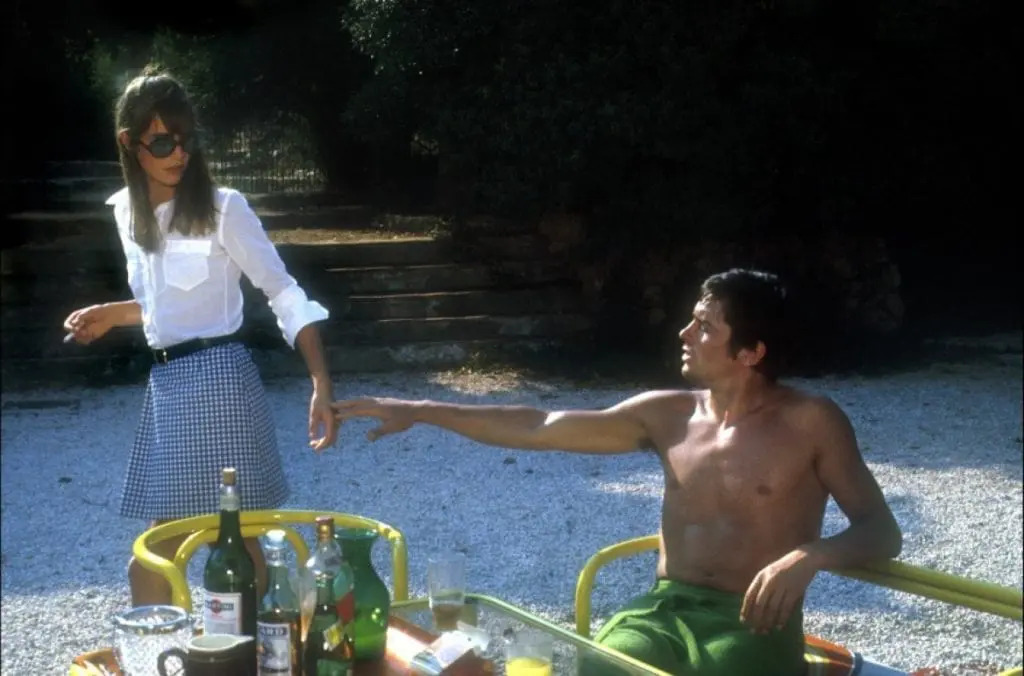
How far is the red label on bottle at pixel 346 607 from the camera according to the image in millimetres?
2480

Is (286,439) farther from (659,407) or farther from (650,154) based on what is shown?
(659,407)

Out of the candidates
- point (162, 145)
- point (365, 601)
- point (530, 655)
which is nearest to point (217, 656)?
point (365, 601)

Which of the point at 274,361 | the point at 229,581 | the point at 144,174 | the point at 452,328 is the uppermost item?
the point at 144,174

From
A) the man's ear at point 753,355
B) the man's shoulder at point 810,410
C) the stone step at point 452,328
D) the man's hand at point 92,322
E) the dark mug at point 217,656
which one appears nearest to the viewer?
the dark mug at point 217,656

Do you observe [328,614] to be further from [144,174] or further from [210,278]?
[144,174]

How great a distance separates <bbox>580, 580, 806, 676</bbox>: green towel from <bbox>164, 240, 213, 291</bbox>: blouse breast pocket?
124 centimetres

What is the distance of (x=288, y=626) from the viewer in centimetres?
231

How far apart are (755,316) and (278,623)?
1188 millimetres

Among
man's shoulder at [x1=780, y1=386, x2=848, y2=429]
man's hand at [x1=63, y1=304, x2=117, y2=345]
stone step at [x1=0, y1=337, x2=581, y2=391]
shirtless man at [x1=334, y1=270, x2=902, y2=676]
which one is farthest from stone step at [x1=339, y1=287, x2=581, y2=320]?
man's shoulder at [x1=780, y1=386, x2=848, y2=429]

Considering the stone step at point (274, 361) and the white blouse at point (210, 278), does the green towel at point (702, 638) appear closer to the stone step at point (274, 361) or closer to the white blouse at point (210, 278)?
the white blouse at point (210, 278)

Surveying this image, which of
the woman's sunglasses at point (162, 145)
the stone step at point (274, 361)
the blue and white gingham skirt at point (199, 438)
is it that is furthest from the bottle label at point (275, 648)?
the stone step at point (274, 361)

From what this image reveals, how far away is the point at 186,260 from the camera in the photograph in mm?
3156

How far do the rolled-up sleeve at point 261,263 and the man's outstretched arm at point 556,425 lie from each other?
0.27 meters

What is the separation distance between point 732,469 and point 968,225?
9.17 m
